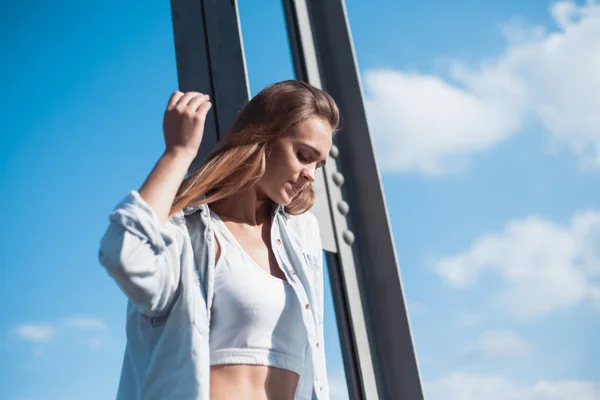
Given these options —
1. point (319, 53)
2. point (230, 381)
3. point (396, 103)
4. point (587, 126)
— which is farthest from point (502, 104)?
point (230, 381)

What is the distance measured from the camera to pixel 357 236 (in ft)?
5.63

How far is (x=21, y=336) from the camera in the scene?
119 cm

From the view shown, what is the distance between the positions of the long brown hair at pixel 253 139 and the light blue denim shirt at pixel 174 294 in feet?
0.20

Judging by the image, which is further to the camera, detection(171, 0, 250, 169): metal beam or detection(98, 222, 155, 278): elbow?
detection(171, 0, 250, 169): metal beam

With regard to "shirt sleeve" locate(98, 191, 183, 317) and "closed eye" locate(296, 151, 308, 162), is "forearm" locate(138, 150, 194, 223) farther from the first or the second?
"closed eye" locate(296, 151, 308, 162)

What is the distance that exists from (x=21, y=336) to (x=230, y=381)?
→ 1.23 feet

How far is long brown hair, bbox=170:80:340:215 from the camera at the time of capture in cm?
131

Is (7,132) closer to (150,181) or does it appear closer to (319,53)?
(150,181)

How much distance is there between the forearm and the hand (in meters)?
0.01

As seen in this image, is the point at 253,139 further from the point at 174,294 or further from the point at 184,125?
the point at 174,294

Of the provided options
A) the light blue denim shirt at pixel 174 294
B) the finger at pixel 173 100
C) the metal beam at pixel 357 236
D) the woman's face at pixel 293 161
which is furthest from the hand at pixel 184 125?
the metal beam at pixel 357 236

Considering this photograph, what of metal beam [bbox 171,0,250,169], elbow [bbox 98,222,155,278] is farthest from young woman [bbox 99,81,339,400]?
metal beam [bbox 171,0,250,169]

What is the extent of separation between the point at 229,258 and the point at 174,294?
180 millimetres

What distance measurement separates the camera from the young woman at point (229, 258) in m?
1.05
